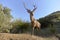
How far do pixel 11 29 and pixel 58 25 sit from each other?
7072 mm

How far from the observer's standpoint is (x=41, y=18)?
132ft

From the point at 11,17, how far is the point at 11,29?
180cm

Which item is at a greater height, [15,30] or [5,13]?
[5,13]

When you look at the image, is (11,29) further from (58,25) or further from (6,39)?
(6,39)

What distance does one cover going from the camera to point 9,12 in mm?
35094

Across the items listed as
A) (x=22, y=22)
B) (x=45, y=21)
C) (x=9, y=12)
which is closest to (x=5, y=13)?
(x=9, y=12)

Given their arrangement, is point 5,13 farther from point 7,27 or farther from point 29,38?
point 29,38

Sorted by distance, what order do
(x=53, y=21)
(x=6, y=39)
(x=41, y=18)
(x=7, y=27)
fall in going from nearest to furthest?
1. (x=6, y=39)
2. (x=7, y=27)
3. (x=53, y=21)
4. (x=41, y=18)

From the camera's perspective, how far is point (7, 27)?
Result: 32781 mm

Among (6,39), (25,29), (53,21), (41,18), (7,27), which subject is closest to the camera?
(6,39)

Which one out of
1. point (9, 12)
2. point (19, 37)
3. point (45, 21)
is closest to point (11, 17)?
point (9, 12)

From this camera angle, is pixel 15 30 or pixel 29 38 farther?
pixel 15 30

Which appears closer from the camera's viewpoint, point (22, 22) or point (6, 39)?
point (6, 39)

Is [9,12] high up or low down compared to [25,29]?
up
